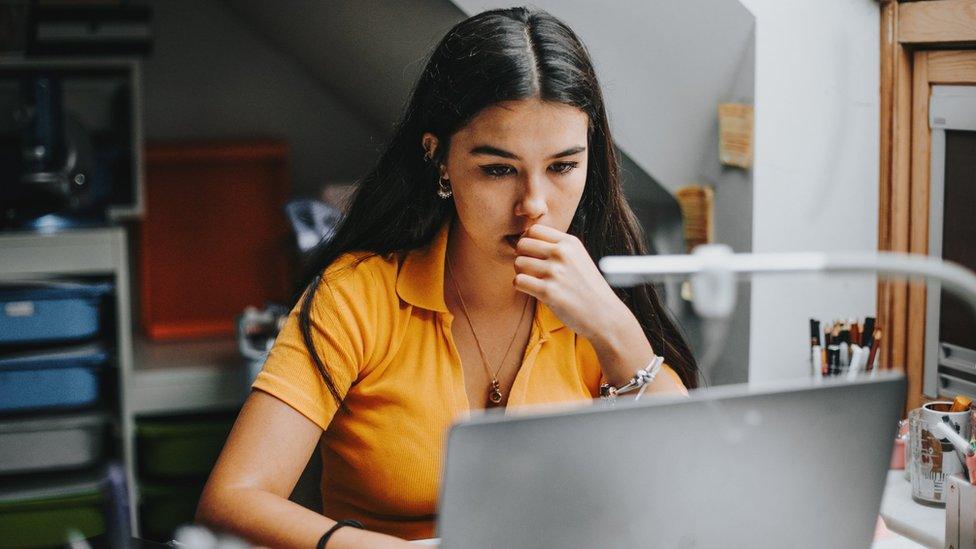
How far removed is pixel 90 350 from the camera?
114 inches

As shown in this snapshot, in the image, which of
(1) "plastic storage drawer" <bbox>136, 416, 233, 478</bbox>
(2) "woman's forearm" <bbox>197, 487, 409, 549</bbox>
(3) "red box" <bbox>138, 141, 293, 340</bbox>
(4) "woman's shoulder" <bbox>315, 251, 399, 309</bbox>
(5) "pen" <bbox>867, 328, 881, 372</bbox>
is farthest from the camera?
(3) "red box" <bbox>138, 141, 293, 340</bbox>

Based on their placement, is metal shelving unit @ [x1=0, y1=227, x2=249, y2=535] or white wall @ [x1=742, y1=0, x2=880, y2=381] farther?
metal shelving unit @ [x1=0, y1=227, x2=249, y2=535]

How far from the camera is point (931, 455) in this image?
149 centimetres

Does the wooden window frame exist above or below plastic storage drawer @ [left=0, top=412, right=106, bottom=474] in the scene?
above

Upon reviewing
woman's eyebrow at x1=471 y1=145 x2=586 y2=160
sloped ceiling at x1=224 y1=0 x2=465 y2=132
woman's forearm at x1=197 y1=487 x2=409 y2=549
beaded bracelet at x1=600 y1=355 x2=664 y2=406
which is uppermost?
sloped ceiling at x1=224 y1=0 x2=465 y2=132

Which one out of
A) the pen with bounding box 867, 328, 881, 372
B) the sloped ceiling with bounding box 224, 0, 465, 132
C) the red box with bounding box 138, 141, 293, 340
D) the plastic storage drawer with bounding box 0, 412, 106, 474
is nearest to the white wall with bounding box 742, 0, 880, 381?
the pen with bounding box 867, 328, 881, 372

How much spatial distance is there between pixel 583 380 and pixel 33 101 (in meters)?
2.07

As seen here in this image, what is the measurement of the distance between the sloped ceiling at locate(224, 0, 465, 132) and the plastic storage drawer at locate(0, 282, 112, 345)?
909mm

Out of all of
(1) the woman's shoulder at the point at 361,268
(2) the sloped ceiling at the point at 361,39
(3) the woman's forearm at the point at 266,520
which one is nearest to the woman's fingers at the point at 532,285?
(1) the woman's shoulder at the point at 361,268

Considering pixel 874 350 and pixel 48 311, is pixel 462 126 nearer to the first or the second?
pixel 874 350

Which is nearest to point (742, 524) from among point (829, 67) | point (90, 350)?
point (829, 67)

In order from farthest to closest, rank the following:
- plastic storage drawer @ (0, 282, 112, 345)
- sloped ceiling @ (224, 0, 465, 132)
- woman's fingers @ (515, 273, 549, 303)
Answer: plastic storage drawer @ (0, 282, 112, 345)
sloped ceiling @ (224, 0, 465, 132)
woman's fingers @ (515, 273, 549, 303)

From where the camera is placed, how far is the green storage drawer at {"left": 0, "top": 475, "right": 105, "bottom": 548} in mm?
2818

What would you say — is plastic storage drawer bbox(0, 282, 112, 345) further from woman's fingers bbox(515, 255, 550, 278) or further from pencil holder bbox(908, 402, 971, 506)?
pencil holder bbox(908, 402, 971, 506)
